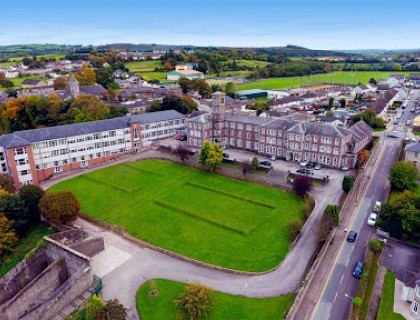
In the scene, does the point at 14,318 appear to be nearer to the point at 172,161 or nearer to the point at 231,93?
the point at 172,161

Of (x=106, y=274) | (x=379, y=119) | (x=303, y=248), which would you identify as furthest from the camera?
(x=379, y=119)

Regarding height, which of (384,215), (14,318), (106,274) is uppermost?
(384,215)

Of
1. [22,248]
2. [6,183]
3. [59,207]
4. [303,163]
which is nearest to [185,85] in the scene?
[303,163]

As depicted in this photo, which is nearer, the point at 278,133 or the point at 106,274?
the point at 106,274

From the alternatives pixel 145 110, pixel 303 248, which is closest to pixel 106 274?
pixel 303 248

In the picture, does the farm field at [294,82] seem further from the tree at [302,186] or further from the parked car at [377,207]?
the parked car at [377,207]

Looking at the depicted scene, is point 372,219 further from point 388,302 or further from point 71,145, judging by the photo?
point 71,145

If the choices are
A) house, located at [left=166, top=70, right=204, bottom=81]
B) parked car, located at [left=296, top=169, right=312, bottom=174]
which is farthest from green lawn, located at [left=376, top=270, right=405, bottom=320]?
house, located at [left=166, top=70, right=204, bottom=81]
